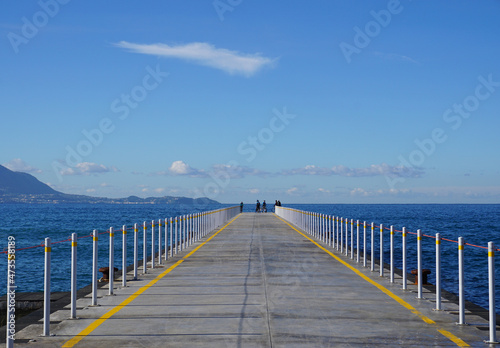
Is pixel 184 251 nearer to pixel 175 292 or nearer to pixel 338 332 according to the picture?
pixel 175 292

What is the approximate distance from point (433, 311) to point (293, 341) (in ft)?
11.8

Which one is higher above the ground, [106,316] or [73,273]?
Answer: [73,273]

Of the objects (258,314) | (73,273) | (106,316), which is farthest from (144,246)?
(258,314)

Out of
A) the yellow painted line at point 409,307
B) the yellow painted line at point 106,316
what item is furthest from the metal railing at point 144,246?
the yellow painted line at point 409,307

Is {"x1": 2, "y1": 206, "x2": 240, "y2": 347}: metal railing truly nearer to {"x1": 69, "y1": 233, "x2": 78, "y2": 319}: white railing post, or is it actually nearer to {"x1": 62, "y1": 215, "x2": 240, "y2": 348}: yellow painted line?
{"x1": 69, "y1": 233, "x2": 78, "y2": 319}: white railing post

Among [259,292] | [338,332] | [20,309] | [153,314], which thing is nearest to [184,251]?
[20,309]

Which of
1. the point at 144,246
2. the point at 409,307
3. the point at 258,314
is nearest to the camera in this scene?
the point at 258,314

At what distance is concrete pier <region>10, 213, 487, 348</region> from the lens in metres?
8.48

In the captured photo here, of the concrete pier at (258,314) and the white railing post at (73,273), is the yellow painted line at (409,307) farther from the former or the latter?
the white railing post at (73,273)

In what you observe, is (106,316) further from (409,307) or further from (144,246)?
(144,246)

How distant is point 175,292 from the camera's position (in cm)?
1291

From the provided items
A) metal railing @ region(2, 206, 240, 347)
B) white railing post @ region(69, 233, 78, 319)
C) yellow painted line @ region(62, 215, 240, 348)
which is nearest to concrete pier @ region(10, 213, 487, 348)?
yellow painted line @ region(62, 215, 240, 348)

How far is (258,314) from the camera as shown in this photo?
1021 centimetres

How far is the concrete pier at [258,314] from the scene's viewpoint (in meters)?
8.48
